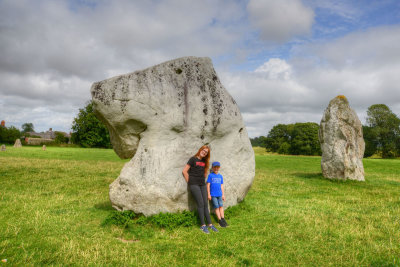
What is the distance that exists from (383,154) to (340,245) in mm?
64944

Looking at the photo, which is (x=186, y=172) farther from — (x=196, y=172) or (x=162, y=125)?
(x=162, y=125)

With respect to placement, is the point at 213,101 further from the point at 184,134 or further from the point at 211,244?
the point at 211,244

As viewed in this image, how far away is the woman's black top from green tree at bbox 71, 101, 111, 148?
66921 mm

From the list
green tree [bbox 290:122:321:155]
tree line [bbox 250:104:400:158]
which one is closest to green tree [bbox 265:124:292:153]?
green tree [bbox 290:122:321:155]

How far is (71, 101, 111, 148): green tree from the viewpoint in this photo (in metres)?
70.8

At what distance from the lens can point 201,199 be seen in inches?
322

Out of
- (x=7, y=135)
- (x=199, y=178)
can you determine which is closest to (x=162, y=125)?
(x=199, y=178)

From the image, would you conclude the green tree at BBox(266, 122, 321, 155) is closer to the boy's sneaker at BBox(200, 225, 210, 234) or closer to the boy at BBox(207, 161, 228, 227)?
the boy at BBox(207, 161, 228, 227)

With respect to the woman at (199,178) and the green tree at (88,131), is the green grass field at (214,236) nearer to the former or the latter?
the woman at (199,178)

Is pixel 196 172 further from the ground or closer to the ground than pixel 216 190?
further from the ground

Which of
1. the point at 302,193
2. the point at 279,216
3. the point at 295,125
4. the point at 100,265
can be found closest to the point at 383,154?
the point at 295,125

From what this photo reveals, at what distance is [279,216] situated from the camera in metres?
9.19

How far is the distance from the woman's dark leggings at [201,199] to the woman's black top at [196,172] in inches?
5.8

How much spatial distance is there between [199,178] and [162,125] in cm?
199
